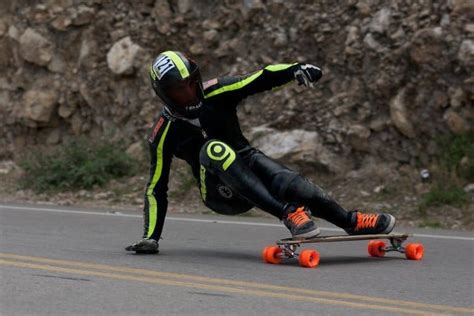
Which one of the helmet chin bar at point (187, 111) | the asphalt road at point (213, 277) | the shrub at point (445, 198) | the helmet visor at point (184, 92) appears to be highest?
the helmet visor at point (184, 92)

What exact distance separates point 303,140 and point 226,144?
6.78m

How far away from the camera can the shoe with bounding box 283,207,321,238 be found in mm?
7957

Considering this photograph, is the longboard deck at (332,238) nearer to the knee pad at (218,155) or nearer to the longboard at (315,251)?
the longboard at (315,251)

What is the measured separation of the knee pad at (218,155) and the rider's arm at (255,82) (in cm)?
47

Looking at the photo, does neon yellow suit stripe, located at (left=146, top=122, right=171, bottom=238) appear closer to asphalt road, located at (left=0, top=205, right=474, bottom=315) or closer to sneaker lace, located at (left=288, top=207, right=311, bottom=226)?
asphalt road, located at (left=0, top=205, right=474, bottom=315)

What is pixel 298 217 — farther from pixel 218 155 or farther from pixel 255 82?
pixel 255 82

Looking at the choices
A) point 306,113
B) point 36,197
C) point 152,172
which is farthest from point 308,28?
point 152,172

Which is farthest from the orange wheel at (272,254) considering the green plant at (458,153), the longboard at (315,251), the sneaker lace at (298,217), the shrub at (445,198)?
the green plant at (458,153)

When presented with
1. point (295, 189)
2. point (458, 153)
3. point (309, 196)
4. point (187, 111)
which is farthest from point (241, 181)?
point (458, 153)

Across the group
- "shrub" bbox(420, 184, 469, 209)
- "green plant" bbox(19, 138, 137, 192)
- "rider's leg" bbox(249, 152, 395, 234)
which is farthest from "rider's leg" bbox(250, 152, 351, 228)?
"green plant" bbox(19, 138, 137, 192)

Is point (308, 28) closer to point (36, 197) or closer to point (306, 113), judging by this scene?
point (306, 113)

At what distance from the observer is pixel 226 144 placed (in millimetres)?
8156

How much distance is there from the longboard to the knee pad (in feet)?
2.34

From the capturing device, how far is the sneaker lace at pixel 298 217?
7988 millimetres
